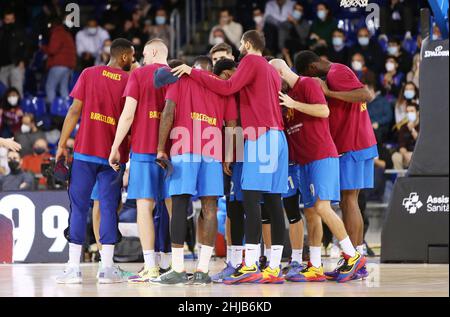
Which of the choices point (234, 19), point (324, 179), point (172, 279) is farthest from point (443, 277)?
point (234, 19)

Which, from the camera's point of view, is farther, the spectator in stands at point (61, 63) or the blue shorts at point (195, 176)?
the spectator in stands at point (61, 63)

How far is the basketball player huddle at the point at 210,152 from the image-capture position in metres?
8.91

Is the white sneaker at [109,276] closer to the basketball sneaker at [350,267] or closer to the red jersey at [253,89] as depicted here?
the red jersey at [253,89]

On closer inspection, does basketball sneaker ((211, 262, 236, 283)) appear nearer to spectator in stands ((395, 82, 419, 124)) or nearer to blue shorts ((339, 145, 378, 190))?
blue shorts ((339, 145, 378, 190))

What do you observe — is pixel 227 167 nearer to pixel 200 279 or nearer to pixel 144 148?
pixel 144 148

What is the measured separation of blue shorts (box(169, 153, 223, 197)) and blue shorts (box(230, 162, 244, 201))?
1.40 feet

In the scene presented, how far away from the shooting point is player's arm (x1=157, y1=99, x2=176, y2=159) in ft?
29.1

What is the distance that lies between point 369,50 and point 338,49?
642mm

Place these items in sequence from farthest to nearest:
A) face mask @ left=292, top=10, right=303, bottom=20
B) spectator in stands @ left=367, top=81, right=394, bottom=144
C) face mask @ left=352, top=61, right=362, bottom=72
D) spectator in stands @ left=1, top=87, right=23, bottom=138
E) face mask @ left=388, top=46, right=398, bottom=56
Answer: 1. face mask @ left=292, top=10, right=303, bottom=20
2. face mask @ left=388, top=46, right=398, bottom=56
3. spectator in stands @ left=1, top=87, right=23, bottom=138
4. face mask @ left=352, top=61, right=362, bottom=72
5. spectator in stands @ left=367, top=81, right=394, bottom=144

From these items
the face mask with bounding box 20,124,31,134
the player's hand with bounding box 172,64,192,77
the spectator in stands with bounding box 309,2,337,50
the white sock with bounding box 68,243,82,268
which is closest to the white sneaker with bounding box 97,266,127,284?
the white sock with bounding box 68,243,82,268

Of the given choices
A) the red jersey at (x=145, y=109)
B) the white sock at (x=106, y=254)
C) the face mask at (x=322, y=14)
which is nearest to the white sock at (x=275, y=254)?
the red jersey at (x=145, y=109)

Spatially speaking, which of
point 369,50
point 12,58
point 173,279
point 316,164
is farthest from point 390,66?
point 173,279

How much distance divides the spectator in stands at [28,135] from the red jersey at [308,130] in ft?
29.1

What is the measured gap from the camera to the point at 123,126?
9094 millimetres
